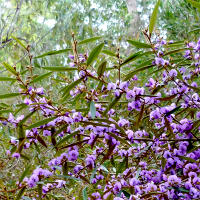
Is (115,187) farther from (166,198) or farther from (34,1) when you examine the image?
(34,1)

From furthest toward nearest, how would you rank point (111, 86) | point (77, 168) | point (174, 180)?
point (77, 168)
point (174, 180)
point (111, 86)

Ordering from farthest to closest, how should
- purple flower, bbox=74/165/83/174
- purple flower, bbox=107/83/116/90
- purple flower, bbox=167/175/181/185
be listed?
purple flower, bbox=74/165/83/174
purple flower, bbox=167/175/181/185
purple flower, bbox=107/83/116/90

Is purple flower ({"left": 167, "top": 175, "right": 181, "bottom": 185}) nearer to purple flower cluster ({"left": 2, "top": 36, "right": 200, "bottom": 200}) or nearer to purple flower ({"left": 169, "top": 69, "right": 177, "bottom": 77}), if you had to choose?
purple flower cluster ({"left": 2, "top": 36, "right": 200, "bottom": 200})

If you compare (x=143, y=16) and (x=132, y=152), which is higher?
(x=143, y=16)

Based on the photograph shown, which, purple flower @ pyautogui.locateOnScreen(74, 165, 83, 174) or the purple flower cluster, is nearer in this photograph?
the purple flower cluster

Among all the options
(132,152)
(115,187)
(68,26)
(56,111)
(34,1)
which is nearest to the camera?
(56,111)

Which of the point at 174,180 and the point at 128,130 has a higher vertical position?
the point at 128,130

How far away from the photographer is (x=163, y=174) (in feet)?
3.48


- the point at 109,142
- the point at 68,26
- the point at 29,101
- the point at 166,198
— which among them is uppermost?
the point at 68,26

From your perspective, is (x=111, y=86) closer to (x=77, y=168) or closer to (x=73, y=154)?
(x=73, y=154)

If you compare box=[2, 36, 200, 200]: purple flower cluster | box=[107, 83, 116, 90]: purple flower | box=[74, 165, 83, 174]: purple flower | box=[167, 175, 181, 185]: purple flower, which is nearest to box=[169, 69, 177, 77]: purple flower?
box=[2, 36, 200, 200]: purple flower cluster

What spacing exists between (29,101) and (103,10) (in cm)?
415

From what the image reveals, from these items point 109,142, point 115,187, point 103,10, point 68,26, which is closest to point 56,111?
point 109,142

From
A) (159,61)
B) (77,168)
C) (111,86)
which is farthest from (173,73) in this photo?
(77,168)
